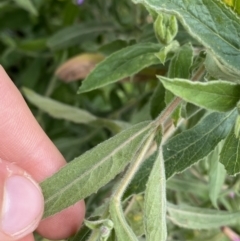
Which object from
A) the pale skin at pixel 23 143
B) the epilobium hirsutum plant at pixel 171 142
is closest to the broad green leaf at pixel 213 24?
the epilobium hirsutum plant at pixel 171 142

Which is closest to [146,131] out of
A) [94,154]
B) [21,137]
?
[94,154]

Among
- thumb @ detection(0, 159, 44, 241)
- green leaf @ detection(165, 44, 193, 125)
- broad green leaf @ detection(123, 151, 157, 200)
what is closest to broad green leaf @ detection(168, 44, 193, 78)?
green leaf @ detection(165, 44, 193, 125)

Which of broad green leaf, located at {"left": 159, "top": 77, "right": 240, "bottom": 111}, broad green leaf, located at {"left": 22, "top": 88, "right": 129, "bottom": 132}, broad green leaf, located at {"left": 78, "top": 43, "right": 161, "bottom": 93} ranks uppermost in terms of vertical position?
broad green leaf, located at {"left": 159, "top": 77, "right": 240, "bottom": 111}

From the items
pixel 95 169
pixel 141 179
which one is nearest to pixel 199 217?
pixel 141 179

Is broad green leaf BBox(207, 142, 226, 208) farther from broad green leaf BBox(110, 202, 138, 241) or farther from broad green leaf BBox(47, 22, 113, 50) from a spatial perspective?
broad green leaf BBox(47, 22, 113, 50)

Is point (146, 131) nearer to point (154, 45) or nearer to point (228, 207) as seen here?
point (154, 45)

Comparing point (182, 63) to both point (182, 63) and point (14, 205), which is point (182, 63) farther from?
point (14, 205)

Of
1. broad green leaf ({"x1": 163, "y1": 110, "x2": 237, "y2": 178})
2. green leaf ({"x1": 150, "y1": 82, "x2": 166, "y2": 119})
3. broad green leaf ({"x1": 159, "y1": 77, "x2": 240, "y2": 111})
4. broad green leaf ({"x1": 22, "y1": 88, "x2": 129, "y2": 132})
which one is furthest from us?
broad green leaf ({"x1": 22, "y1": 88, "x2": 129, "y2": 132})

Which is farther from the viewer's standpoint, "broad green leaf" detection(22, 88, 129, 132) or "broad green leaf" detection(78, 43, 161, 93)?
"broad green leaf" detection(22, 88, 129, 132)
